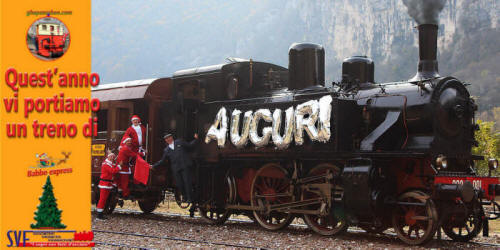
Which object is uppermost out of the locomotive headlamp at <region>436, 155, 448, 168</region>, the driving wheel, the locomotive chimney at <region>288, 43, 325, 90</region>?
the locomotive chimney at <region>288, 43, 325, 90</region>

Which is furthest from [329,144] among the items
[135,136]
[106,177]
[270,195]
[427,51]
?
[106,177]

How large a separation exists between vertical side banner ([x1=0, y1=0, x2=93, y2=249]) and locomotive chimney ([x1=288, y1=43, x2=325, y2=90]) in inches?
209

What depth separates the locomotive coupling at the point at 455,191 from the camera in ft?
26.8

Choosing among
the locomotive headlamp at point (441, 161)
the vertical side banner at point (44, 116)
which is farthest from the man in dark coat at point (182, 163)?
the vertical side banner at point (44, 116)

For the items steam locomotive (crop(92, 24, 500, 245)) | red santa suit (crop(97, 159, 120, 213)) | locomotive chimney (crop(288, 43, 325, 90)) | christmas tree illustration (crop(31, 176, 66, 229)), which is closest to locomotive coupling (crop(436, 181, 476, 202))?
steam locomotive (crop(92, 24, 500, 245))

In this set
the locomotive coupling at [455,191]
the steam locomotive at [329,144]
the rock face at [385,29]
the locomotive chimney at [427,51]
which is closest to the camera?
the locomotive coupling at [455,191]

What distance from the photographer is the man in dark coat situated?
11547 millimetres

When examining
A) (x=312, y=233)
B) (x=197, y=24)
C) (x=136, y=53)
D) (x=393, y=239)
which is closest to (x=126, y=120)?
(x=312, y=233)

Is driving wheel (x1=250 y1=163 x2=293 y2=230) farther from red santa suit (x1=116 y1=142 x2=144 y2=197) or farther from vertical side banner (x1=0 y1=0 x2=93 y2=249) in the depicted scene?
vertical side banner (x1=0 y1=0 x2=93 y2=249)

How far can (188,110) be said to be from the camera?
11805mm

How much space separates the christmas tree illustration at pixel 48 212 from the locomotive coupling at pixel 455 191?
5292 mm

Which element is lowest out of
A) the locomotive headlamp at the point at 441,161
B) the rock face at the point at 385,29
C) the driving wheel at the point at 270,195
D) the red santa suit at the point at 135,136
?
the driving wheel at the point at 270,195

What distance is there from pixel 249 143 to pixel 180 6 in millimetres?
161067

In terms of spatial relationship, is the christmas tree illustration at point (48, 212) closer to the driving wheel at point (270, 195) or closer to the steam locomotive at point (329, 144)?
the steam locomotive at point (329, 144)
